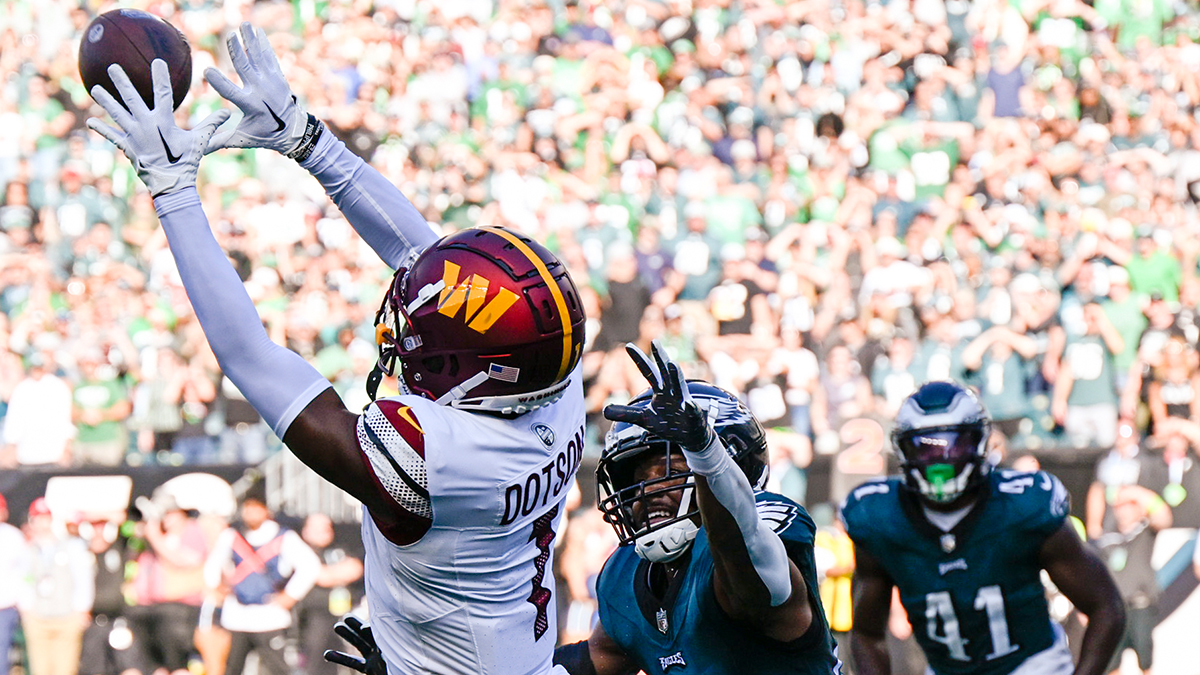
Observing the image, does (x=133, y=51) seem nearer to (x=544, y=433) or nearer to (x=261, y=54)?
(x=261, y=54)

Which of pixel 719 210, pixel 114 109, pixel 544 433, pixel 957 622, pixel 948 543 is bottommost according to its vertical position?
pixel 957 622

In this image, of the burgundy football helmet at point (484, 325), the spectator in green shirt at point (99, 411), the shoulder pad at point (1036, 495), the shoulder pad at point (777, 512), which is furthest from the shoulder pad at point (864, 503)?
the spectator in green shirt at point (99, 411)

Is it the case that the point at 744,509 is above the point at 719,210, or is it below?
below

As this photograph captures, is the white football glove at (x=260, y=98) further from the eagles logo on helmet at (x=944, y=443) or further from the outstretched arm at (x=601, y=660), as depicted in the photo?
the eagles logo on helmet at (x=944, y=443)

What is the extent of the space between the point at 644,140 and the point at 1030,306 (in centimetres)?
381

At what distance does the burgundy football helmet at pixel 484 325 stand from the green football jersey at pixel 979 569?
104 inches

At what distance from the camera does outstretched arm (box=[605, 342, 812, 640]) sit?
3.14 meters

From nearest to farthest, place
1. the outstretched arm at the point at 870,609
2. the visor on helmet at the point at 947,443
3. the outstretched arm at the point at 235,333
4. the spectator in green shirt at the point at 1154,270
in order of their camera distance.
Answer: the outstretched arm at the point at 235,333, the visor on helmet at the point at 947,443, the outstretched arm at the point at 870,609, the spectator in green shirt at the point at 1154,270

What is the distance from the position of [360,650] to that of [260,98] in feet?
4.24

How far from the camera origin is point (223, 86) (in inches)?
133

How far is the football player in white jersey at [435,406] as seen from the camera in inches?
121

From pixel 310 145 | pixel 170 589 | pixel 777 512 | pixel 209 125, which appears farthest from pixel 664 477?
pixel 170 589

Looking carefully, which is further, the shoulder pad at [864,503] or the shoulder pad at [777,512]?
the shoulder pad at [864,503]

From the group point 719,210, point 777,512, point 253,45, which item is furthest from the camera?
point 719,210
